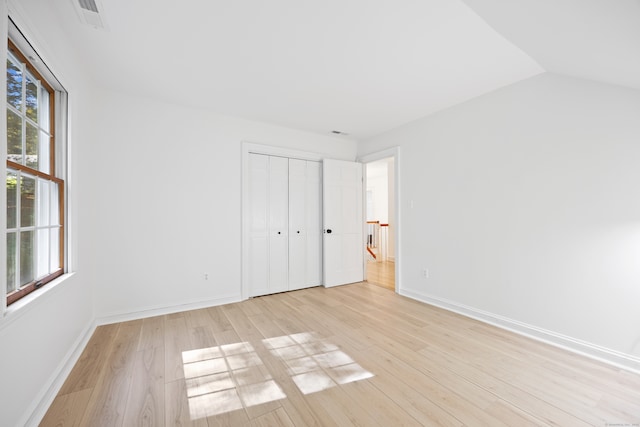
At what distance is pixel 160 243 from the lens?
3256mm

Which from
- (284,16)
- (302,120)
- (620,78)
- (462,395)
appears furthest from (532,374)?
(302,120)

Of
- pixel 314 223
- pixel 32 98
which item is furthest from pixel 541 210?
pixel 32 98

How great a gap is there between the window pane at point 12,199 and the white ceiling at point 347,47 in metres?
1.21

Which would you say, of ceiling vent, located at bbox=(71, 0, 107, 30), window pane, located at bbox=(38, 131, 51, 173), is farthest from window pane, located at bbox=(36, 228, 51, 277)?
ceiling vent, located at bbox=(71, 0, 107, 30)

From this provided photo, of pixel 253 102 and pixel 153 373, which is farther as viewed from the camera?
pixel 253 102

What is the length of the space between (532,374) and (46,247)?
3.81m

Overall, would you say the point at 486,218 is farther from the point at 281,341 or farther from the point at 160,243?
the point at 160,243

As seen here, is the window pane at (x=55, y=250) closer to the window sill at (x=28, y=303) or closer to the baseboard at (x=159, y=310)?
the window sill at (x=28, y=303)

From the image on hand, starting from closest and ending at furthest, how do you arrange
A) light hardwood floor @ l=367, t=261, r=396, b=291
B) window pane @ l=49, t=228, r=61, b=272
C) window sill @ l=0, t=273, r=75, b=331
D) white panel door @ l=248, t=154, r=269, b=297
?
window sill @ l=0, t=273, r=75, b=331 < window pane @ l=49, t=228, r=61, b=272 < white panel door @ l=248, t=154, r=269, b=297 < light hardwood floor @ l=367, t=261, r=396, b=291

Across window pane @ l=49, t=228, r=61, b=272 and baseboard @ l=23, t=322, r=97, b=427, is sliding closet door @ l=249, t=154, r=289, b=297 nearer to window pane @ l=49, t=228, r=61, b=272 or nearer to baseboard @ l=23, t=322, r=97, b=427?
baseboard @ l=23, t=322, r=97, b=427

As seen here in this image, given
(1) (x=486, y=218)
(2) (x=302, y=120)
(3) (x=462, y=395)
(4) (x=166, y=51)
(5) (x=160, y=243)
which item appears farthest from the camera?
(2) (x=302, y=120)

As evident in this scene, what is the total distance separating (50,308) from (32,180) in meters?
0.88

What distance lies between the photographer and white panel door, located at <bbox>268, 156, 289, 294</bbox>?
4098mm

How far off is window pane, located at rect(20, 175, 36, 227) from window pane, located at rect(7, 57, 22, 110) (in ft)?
1.49
